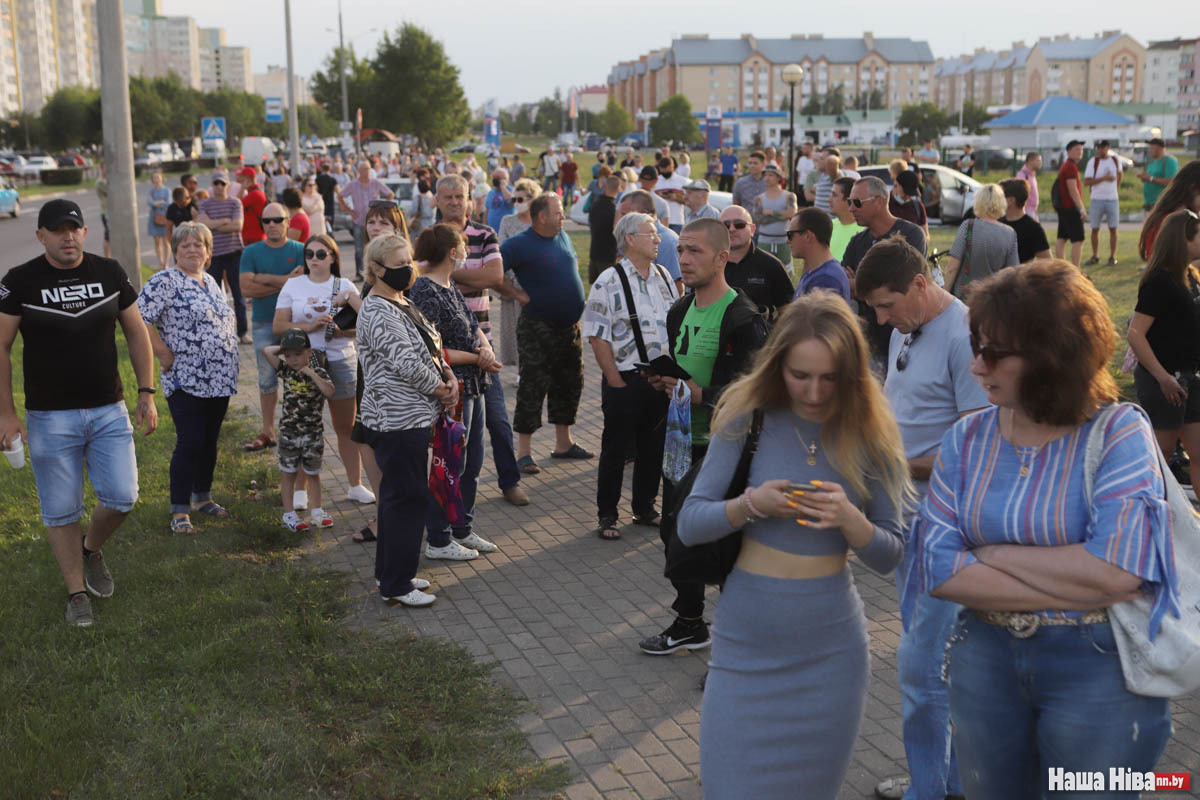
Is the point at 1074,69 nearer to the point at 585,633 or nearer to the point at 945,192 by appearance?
the point at 945,192

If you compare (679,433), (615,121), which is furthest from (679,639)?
(615,121)

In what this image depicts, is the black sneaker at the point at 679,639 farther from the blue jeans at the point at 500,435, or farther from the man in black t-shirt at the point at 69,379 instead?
the man in black t-shirt at the point at 69,379

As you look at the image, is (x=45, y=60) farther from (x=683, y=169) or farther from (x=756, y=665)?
(x=756, y=665)

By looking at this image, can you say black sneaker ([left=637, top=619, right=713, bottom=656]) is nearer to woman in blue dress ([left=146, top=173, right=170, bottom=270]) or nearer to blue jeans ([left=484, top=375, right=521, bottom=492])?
blue jeans ([left=484, top=375, right=521, bottom=492])

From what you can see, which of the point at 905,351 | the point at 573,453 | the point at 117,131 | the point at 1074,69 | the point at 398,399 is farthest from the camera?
→ the point at 1074,69

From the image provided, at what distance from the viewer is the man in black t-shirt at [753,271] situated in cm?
702

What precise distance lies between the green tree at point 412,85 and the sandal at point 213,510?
7051 cm

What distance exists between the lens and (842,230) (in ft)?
29.8

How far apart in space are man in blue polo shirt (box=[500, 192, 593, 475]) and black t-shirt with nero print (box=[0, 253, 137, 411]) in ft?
10.8

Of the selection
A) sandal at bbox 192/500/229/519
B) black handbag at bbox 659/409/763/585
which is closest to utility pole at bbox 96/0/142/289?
sandal at bbox 192/500/229/519

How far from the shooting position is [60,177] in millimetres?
69625

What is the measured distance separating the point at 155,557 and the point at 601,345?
304 centimetres

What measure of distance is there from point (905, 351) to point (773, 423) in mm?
1176

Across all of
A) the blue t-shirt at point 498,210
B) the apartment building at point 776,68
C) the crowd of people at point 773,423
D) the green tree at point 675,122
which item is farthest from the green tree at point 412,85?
the apartment building at point 776,68
